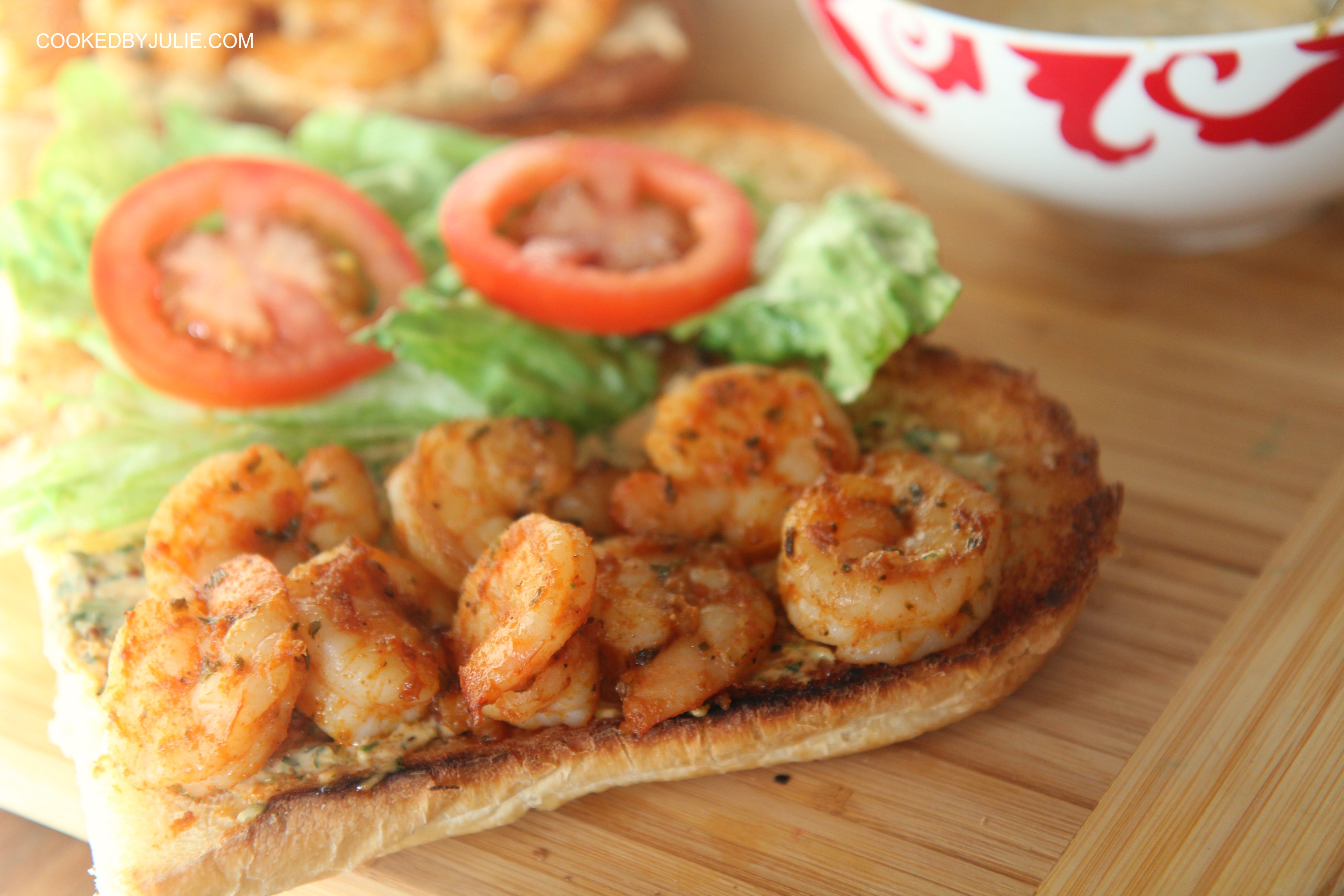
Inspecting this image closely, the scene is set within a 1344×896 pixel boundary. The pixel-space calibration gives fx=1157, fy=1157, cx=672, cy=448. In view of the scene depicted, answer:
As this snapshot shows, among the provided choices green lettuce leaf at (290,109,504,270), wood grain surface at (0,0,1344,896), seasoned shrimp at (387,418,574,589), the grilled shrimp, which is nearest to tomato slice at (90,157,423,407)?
green lettuce leaf at (290,109,504,270)

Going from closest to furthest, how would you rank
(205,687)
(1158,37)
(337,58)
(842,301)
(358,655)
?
(205,687) < (358,655) < (842,301) < (1158,37) < (337,58)

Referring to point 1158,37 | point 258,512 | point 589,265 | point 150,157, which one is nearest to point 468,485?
point 258,512

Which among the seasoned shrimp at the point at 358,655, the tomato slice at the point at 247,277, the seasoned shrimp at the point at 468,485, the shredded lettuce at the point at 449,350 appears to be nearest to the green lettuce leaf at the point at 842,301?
the shredded lettuce at the point at 449,350

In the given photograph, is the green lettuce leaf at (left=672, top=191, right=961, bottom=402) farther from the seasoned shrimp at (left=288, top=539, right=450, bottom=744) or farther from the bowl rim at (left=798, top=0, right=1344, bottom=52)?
the seasoned shrimp at (left=288, top=539, right=450, bottom=744)

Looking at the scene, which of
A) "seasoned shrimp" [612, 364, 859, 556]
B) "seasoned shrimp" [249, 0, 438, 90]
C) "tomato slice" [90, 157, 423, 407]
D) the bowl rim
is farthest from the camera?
"seasoned shrimp" [249, 0, 438, 90]

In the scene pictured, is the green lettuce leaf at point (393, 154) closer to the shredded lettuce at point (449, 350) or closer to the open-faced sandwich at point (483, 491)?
the open-faced sandwich at point (483, 491)

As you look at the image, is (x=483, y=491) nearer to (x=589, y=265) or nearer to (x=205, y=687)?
(x=205, y=687)

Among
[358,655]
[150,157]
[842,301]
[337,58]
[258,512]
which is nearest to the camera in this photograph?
[358,655]
